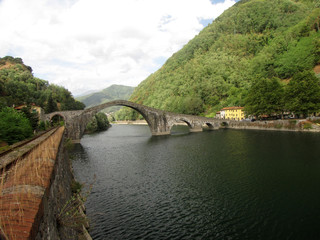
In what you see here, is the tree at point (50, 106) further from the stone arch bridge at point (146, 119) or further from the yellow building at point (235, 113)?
the yellow building at point (235, 113)

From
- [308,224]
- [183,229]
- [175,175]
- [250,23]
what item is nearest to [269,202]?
[308,224]

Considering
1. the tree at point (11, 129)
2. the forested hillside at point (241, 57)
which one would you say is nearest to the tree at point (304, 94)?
the forested hillside at point (241, 57)

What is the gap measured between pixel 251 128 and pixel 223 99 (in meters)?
43.7

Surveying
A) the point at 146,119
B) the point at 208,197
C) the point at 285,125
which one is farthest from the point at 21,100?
the point at 285,125

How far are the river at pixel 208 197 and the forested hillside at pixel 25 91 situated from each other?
39.5 meters

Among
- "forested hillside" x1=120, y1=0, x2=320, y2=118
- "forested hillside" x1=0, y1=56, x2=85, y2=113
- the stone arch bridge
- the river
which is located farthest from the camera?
"forested hillside" x1=120, y1=0, x2=320, y2=118

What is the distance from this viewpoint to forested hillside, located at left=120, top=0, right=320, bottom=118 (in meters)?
90.1

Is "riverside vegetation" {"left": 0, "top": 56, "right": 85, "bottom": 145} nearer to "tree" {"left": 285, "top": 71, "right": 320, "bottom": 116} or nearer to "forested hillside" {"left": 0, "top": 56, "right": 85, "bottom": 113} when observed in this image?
"forested hillside" {"left": 0, "top": 56, "right": 85, "bottom": 113}

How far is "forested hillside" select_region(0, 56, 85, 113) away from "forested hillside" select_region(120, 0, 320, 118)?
180ft

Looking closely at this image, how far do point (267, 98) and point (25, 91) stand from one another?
7574cm

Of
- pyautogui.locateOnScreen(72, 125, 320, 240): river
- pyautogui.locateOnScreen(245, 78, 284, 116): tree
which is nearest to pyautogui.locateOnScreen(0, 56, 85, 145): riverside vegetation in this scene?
pyautogui.locateOnScreen(72, 125, 320, 240): river

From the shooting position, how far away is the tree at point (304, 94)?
156ft

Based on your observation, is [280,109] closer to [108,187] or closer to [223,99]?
[223,99]

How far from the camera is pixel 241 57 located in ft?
398
